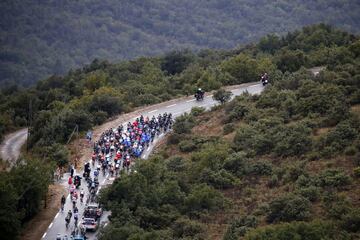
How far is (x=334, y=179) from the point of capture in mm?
39031

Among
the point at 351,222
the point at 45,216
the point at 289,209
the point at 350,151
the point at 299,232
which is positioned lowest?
the point at 351,222

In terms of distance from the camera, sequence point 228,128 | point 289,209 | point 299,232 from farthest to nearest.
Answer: point 228,128
point 289,209
point 299,232

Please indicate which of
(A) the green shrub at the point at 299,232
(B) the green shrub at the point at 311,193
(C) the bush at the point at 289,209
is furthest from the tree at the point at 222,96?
(A) the green shrub at the point at 299,232

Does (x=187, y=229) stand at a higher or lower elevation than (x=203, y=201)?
lower

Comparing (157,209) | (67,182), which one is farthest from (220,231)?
(67,182)

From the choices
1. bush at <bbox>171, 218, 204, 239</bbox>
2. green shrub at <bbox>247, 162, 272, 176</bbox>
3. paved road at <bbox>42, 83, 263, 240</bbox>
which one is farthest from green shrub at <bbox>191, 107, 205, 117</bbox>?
bush at <bbox>171, 218, 204, 239</bbox>

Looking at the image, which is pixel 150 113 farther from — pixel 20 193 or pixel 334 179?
pixel 334 179

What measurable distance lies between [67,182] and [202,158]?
382 inches

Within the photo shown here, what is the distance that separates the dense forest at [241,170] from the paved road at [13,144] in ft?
7.75

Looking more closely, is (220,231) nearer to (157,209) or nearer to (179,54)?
(157,209)

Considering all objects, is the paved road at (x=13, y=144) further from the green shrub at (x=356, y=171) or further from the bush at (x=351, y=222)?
the bush at (x=351, y=222)

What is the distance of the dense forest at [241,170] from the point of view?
37406mm

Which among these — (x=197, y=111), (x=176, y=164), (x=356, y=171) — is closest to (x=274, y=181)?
(x=356, y=171)

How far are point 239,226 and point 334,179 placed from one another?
566 cm
